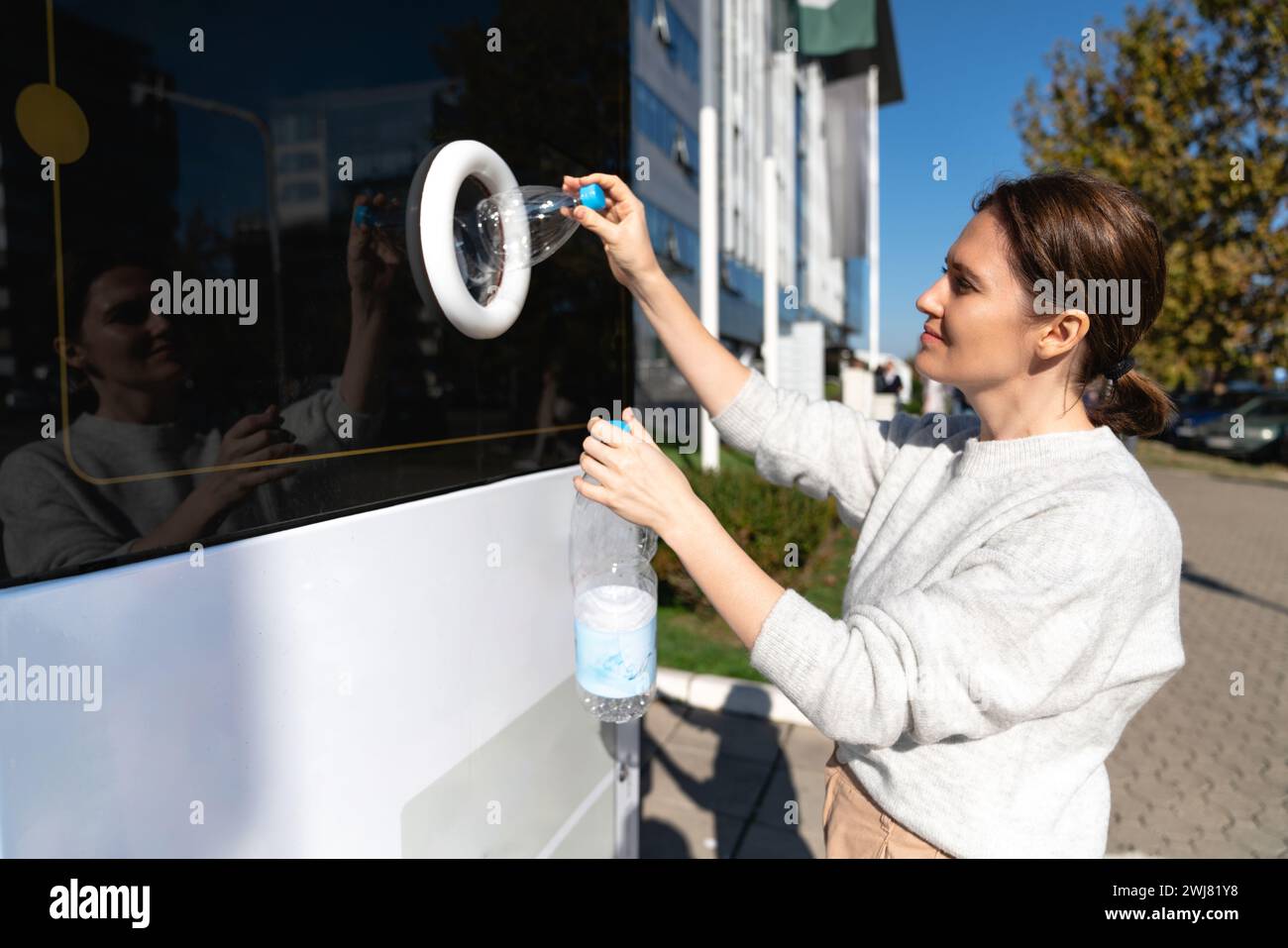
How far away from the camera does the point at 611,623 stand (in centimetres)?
171

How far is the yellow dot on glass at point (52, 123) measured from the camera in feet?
2.77

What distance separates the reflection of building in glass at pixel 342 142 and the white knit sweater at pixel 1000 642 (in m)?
0.95

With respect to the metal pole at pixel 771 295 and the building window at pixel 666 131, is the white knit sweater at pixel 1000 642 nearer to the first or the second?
the metal pole at pixel 771 295

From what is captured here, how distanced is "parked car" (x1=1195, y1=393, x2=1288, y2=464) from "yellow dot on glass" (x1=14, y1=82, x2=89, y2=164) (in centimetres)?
2096

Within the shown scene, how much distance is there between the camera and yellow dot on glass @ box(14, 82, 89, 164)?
844mm

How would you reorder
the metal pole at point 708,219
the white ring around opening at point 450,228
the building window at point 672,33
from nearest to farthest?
the white ring around opening at point 450,228, the metal pole at point 708,219, the building window at point 672,33

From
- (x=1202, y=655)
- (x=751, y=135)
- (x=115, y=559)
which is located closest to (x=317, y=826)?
(x=115, y=559)

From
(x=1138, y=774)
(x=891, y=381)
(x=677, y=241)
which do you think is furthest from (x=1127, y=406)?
(x=891, y=381)

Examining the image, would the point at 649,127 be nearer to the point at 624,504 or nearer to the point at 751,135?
the point at 751,135

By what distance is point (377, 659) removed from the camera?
1346 millimetres

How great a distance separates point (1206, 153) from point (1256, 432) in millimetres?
6321

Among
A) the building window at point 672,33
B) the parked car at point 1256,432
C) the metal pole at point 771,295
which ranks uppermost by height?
the building window at point 672,33

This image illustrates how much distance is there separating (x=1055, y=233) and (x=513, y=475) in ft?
3.83

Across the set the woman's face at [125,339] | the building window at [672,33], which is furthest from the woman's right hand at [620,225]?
the building window at [672,33]
